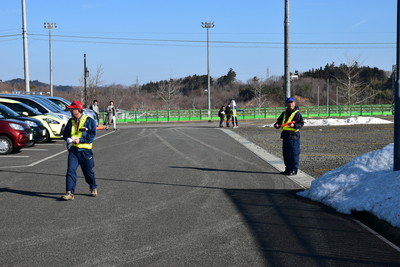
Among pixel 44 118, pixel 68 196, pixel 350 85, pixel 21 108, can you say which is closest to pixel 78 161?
pixel 68 196

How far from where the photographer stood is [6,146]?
1513 centimetres

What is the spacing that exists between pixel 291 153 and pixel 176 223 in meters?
4.89

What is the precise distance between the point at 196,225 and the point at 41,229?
2.01m

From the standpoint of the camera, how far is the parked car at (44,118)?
1870cm

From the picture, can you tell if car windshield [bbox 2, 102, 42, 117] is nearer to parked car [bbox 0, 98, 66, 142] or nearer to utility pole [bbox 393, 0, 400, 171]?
parked car [bbox 0, 98, 66, 142]

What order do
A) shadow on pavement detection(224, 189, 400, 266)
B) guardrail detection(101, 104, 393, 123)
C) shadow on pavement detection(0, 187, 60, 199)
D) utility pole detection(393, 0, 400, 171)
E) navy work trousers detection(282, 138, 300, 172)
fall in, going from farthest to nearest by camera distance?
guardrail detection(101, 104, 393, 123) < navy work trousers detection(282, 138, 300, 172) < shadow on pavement detection(0, 187, 60, 199) < utility pole detection(393, 0, 400, 171) < shadow on pavement detection(224, 189, 400, 266)

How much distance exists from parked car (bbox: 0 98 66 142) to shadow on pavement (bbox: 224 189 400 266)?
1262 cm

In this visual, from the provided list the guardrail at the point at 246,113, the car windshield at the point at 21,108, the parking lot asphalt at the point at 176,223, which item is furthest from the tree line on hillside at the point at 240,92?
the parking lot asphalt at the point at 176,223

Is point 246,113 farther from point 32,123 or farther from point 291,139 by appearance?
point 291,139

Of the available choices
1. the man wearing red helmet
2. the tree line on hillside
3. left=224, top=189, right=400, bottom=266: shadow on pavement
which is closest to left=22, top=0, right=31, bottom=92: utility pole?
the man wearing red helmet

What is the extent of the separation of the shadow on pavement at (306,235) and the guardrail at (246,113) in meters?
39.2

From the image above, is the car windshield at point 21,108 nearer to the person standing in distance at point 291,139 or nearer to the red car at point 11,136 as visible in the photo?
the red car at point 11,136

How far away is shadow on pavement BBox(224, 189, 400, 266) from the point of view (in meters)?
4.87

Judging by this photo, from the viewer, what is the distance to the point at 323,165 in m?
11.9
